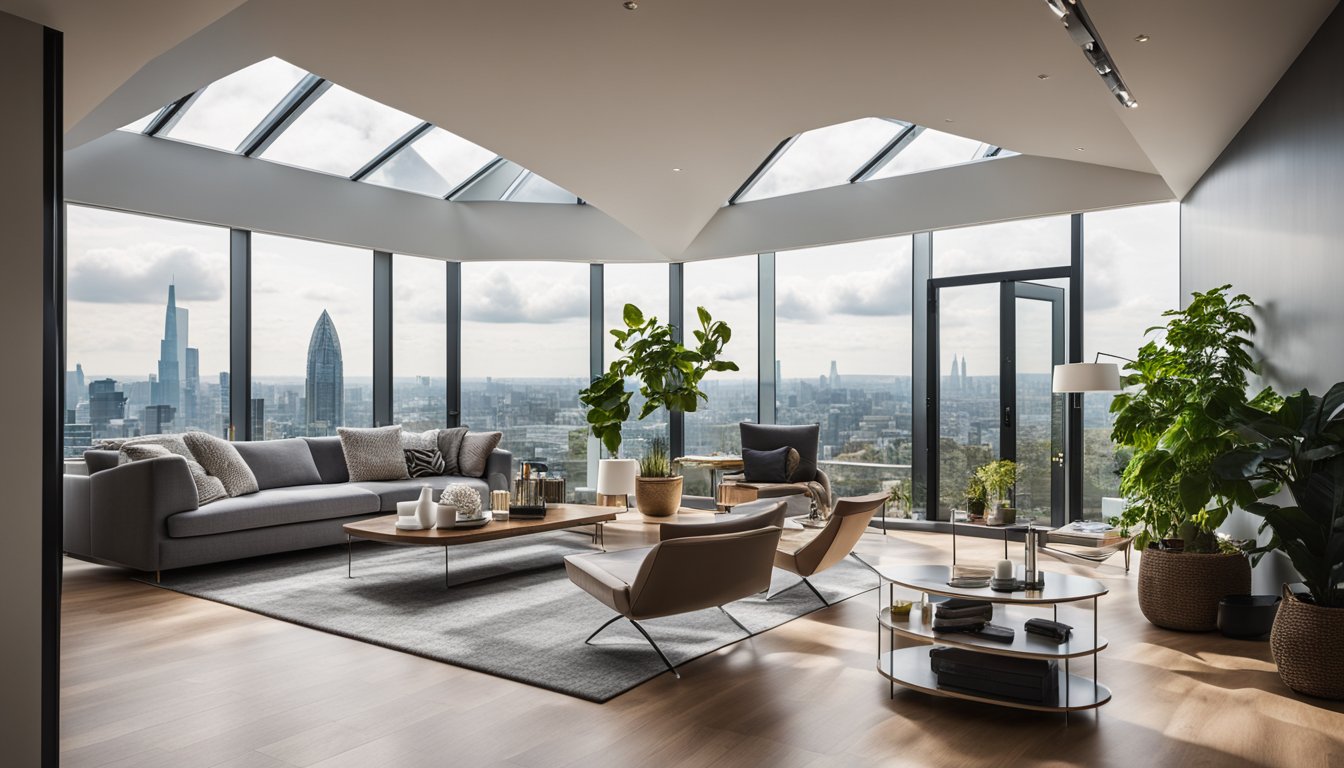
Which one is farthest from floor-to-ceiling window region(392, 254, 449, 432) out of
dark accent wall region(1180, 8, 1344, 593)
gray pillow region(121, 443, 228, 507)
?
dark accent wall region(1180, 8, 1344, 593)

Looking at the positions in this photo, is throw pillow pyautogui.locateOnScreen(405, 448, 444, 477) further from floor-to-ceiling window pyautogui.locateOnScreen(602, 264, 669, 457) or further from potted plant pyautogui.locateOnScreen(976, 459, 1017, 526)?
potted plant pyautogui.locateOnScreen(976, 459, 1017, 526)

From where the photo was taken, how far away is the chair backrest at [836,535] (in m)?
4.95

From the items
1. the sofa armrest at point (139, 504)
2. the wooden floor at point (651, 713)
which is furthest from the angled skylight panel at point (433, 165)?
the wooden floor at point (651, 713)

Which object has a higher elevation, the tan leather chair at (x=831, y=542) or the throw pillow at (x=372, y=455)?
the throw pillow at (x=372, y=455)

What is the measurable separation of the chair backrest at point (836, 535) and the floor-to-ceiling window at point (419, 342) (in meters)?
5.76

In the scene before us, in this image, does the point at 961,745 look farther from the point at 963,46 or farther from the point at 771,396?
the point at 771,396

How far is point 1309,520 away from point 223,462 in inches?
270

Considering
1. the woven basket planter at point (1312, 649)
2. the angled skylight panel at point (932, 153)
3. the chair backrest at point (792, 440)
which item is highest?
the angled skylight panel at point (932, 153)

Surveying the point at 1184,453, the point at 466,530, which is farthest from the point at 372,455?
the point at 1184,453

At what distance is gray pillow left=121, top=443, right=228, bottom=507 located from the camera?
237 inches

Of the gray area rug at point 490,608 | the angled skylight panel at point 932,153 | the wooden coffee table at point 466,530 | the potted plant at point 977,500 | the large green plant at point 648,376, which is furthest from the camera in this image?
the large green plant at point 648,376

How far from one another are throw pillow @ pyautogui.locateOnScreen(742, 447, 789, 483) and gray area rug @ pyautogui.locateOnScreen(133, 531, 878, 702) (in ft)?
5.63

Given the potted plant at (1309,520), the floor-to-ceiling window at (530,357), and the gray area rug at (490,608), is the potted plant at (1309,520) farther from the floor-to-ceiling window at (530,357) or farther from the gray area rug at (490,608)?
the floor-to-ceiling window at (530,357)

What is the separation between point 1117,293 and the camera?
24.4 ft
